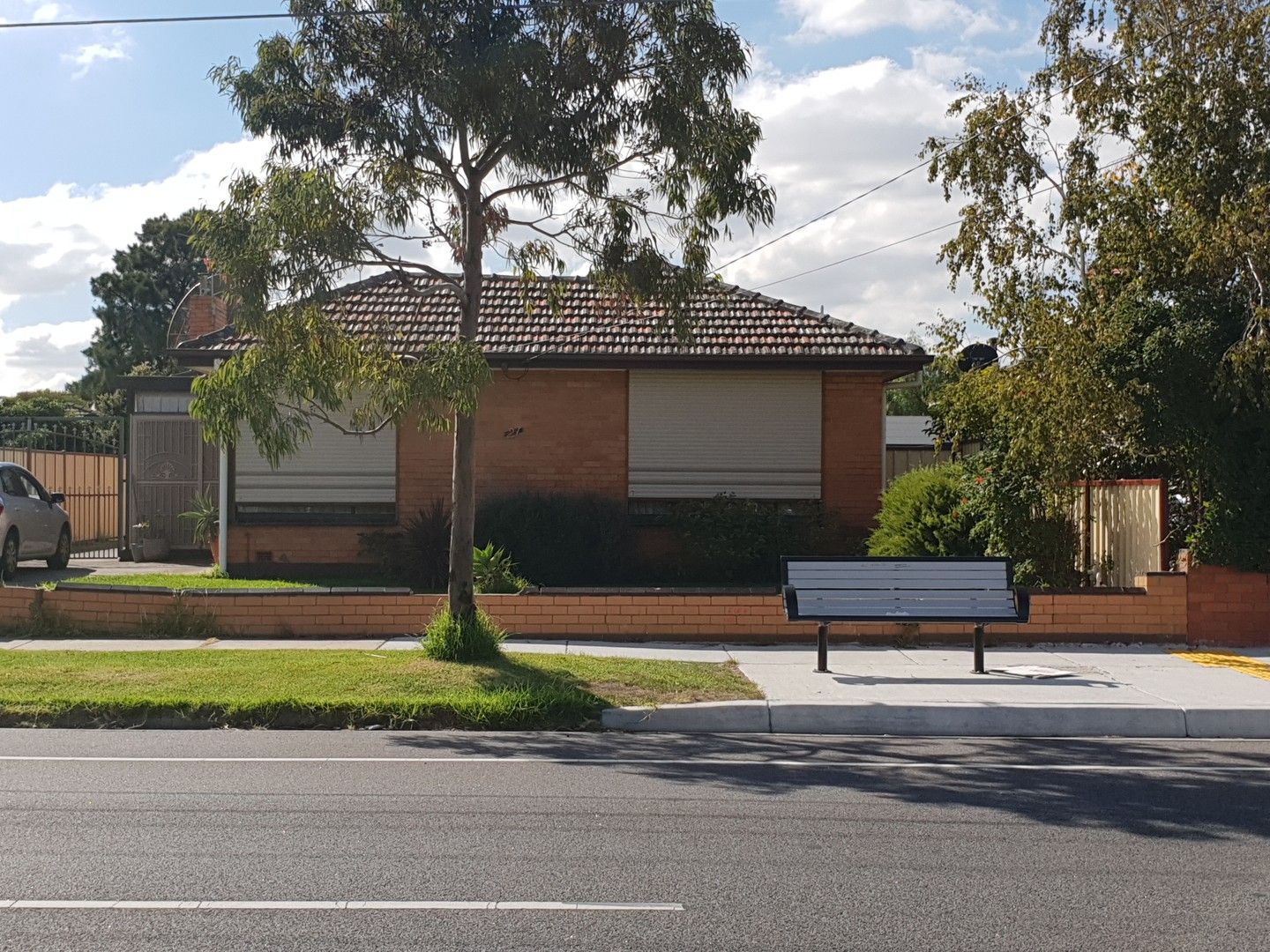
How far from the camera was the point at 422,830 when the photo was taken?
6.77 meters

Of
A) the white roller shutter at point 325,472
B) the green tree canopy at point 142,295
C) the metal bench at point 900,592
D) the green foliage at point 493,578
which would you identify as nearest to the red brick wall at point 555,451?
the white roller shutter at point 325,472

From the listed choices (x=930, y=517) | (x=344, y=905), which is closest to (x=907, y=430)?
(x=930, y=517)

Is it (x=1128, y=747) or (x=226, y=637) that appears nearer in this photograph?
(x=1128, y=747)

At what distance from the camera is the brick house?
1828cm

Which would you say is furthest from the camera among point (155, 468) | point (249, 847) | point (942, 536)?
point (155, 468)

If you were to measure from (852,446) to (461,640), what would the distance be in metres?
8.86

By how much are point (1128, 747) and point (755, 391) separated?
32.9ft

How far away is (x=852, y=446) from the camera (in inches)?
738

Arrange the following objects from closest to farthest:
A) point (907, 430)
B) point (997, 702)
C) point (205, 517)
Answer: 1. point (997, 702)
2. point (205, 517)
3. point (907, 430)

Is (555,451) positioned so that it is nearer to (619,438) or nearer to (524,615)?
(619,438)

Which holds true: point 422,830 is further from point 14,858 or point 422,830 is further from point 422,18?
point 422,18

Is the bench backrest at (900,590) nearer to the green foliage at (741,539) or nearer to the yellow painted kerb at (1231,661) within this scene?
the yellow painted kerb at (1231,661)

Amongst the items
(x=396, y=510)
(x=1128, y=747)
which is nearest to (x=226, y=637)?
(x=396, y=510)

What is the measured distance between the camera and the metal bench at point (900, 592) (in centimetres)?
1173
